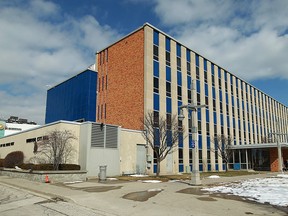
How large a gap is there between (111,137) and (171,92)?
40.8 ft

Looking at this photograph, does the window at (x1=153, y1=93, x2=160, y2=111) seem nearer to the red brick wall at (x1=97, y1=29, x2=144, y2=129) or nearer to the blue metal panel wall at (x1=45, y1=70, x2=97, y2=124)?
the red brick wall at (x1=97, y1=29, x2=144, y2=129)

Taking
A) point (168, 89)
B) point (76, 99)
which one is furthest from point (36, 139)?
point (168, 89)

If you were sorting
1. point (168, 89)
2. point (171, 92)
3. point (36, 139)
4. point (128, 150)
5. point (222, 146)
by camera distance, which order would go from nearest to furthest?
point (36, 139), point (128, 150), point (168, 89), point (171, 92), point (222, 146)

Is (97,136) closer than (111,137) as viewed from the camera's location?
Yes

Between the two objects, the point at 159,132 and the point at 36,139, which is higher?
the point at 159,132

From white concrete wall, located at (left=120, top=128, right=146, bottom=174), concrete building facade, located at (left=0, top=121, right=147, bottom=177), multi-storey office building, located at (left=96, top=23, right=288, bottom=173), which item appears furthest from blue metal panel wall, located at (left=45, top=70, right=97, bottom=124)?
white concrete wall, located at (left=120, top=128, right=146, bottom=174)

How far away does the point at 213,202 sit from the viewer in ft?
37.8

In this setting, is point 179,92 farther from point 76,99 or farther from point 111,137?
point 76,99

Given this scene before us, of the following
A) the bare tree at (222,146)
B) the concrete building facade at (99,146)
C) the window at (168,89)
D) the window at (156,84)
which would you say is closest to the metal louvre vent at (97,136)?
the concrete building facade at (99,146)

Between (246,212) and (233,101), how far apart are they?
4476 cm

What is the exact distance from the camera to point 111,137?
2798 cm

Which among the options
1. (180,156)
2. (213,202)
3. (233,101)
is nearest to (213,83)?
(233,101)

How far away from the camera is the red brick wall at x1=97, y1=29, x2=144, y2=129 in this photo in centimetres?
3406

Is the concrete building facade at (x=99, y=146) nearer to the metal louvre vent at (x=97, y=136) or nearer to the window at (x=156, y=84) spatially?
the metal louvre vent at (x=97, y=136)
